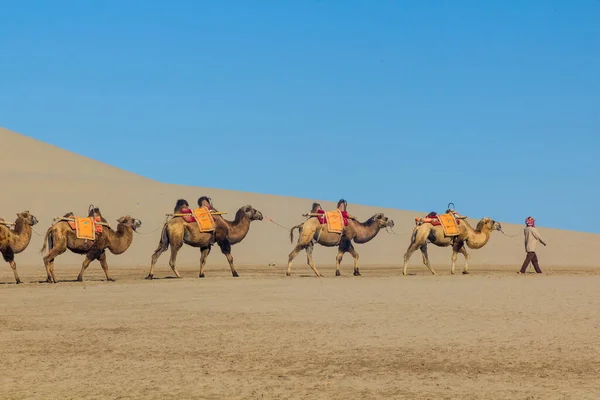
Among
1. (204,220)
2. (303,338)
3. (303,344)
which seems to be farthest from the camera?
(204,220)

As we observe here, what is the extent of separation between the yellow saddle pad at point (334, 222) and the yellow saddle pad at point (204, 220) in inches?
108

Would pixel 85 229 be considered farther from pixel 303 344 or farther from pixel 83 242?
pixel 303 344

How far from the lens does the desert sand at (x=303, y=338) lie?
819cm

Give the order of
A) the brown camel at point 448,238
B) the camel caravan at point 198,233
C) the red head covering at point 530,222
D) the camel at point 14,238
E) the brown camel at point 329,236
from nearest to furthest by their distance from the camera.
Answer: the camel at point 14,238 → the camel caravan at point 198,233 → the brown camel at point 329,236 → the brown camel at point 448,238 → the red head covering at point 530,222

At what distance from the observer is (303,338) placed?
1120cm

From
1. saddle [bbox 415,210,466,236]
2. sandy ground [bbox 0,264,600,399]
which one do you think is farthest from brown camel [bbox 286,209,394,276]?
sandy ground [bbox 0,264,600,399]

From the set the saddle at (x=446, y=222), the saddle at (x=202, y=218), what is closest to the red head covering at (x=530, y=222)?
the saddle at (x=446, y=222)

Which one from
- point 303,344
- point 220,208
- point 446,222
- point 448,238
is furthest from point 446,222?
point 220,208

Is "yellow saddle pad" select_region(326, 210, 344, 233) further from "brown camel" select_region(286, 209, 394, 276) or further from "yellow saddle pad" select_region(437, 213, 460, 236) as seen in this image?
"yellow saddle pad" select_region(437, 213, 460, 236)

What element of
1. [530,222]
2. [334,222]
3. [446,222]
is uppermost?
[530,222]

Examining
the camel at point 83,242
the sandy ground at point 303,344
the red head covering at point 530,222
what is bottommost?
the sandy ground at point 303,344

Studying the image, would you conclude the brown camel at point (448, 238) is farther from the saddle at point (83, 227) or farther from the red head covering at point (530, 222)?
the saddle at point (83, 227)

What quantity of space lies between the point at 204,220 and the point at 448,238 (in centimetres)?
613

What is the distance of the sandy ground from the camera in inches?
320
